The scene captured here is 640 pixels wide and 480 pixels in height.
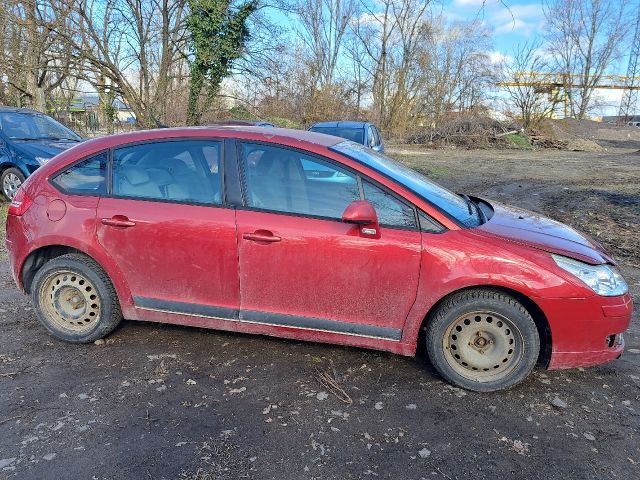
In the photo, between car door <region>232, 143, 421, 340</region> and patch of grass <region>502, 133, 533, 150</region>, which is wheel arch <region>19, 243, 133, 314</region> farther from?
patch of grass <region>502, 133, 533, 150</region>

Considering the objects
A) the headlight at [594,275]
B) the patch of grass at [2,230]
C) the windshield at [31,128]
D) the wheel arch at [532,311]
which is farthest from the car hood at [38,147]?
the headlight at [594,275]

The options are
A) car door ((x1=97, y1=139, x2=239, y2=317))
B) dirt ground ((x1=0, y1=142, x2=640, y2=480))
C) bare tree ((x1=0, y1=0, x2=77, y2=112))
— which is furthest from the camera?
bare tree ((x1=0, y1=0, x2=77, y2=112))

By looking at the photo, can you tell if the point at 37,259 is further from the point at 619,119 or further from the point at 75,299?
the point at 619,119

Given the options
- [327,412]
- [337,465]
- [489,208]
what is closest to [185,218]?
Answer: [327,412]

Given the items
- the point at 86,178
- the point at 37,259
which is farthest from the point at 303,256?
the point at 37,259

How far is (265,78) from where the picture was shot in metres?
18.0

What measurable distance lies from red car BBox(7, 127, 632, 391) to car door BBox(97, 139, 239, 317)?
0.01m

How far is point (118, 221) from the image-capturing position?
354 centimetres

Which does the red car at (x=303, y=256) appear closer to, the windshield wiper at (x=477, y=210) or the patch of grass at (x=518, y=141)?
the windshield wiper at (x=477, y=210)

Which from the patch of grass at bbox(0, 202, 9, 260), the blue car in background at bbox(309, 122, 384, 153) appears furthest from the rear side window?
the blue car in background at bbox(309, 122, 384, 153)

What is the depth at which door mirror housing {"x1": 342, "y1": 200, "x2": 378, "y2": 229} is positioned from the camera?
3043mm

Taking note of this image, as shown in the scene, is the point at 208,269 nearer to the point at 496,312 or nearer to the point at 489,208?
the point at 496,312

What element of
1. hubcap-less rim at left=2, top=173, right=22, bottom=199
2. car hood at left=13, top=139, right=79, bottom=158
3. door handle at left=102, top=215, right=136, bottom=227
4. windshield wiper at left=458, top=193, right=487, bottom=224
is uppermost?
car hood at left=13, top=139, right=79, bottom=158

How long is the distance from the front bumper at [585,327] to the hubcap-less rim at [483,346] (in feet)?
0.79
